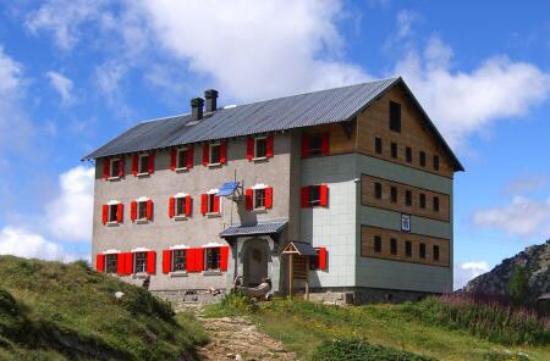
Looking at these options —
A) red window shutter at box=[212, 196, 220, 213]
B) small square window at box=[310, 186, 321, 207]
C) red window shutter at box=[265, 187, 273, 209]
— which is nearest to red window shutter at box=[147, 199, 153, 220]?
red window shutter at box=[212, 196, 220, 213]

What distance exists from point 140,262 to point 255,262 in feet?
25.2

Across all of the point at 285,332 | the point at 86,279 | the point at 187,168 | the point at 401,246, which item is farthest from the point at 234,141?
the point at 86,279

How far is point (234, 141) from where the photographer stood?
48500 mm

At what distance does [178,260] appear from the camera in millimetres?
49875

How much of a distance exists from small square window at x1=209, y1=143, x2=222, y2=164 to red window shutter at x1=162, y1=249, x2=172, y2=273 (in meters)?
5.71

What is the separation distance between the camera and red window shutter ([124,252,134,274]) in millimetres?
51875

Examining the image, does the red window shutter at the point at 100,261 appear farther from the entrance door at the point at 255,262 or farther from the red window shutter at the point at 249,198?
the red window shutter at the point at 249,198

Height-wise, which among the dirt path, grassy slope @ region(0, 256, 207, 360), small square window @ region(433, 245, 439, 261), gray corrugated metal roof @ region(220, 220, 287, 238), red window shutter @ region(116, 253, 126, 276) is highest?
gray corrugated metal roof @ region(220, 220, 287, 238)

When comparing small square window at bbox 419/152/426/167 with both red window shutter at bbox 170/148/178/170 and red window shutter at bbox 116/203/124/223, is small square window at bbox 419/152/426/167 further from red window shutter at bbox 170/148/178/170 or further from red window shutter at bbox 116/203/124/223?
red window shutter at bbox 116/203/124/223

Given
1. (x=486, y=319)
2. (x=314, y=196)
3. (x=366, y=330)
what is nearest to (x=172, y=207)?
(x=314, y=196)

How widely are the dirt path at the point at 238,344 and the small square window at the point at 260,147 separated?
1884 cm

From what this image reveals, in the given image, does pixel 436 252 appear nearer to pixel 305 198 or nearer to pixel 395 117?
pixel 395 117

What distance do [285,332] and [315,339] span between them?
99 cm

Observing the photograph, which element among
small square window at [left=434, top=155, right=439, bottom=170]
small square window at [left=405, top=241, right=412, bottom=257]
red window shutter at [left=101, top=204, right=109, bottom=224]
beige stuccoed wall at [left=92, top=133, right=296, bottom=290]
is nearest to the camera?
beige stuccoed wall at [left=92, top=133, right=296, bottom=290]
